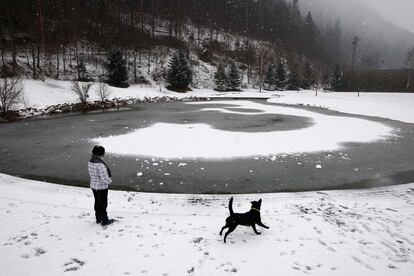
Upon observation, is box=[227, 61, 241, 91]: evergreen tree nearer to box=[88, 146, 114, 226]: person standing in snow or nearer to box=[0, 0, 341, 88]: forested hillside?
box=[0, 0, 341, 88]: forested hillside

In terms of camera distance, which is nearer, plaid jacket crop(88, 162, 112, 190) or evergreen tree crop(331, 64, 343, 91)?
plaid jacket crop(88, 162, 112, 190)

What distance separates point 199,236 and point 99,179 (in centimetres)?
257

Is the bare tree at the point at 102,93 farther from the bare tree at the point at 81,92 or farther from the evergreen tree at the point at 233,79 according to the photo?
the evergreen tree at the point at 233,79

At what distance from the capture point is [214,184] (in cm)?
925

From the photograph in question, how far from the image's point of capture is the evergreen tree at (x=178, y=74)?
47.0 m

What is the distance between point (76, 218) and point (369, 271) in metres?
6.31

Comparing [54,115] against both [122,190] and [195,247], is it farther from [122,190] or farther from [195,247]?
[195,247]

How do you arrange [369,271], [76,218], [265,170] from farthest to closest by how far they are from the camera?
[265,170], [76,218], [369,271]

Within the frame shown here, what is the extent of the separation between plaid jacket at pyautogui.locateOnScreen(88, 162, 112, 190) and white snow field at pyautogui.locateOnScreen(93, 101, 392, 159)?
20.6 feet

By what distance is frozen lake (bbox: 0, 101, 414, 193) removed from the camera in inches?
370

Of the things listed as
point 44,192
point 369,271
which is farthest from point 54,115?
point 369,271

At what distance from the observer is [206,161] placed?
11703 millimetres

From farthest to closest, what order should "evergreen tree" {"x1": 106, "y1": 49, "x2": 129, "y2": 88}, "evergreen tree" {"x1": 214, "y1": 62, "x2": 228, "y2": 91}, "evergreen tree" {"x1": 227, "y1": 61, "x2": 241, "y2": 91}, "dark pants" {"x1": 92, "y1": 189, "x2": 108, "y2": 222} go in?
"evergreen tree" {"x1": 227, "y1": 61, "x2": 241, "y2": 91}
"evergreen tree" {"x1": 214, "y1": 62, "x2": 228, "y2": 91}
"evergreen tree" {"x1": 106, "y1": 49, "x2": 129, "y2": 88}
"dark pants" {"x1": 92, "y1": 189, "x2": 108, "y2": 222}

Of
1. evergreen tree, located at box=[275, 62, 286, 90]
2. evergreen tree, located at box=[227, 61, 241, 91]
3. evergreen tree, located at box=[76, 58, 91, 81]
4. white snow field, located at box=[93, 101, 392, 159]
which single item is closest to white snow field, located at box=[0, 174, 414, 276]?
white snow field, located at box=[93, 101, 392, 159]
